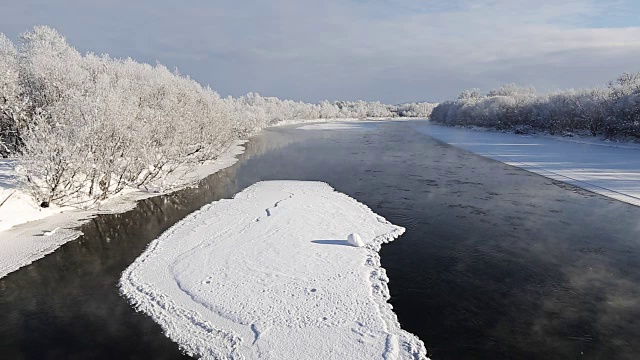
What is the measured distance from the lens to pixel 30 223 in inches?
686

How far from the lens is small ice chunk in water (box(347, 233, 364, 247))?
14742 millimetres

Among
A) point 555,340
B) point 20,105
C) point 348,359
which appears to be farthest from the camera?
point 20,105

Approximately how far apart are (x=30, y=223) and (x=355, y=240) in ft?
47.9

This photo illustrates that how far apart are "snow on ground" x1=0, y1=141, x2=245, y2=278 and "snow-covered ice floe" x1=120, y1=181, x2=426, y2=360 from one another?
4079 millimetres

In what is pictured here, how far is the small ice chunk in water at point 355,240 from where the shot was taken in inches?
580

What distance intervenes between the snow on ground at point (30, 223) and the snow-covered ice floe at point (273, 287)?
4.08m

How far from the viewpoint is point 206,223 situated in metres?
17.9

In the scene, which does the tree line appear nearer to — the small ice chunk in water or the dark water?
the dark water

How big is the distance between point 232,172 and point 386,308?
25314mm

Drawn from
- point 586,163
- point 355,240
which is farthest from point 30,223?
point 586,163

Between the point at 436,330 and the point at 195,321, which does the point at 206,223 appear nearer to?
the point at 195,321

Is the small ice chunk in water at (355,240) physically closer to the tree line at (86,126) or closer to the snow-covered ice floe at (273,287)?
the snow-covered ice floe at (273,287)

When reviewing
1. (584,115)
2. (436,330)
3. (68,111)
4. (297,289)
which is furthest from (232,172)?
(584,115)

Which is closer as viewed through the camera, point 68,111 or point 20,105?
point 68,111
